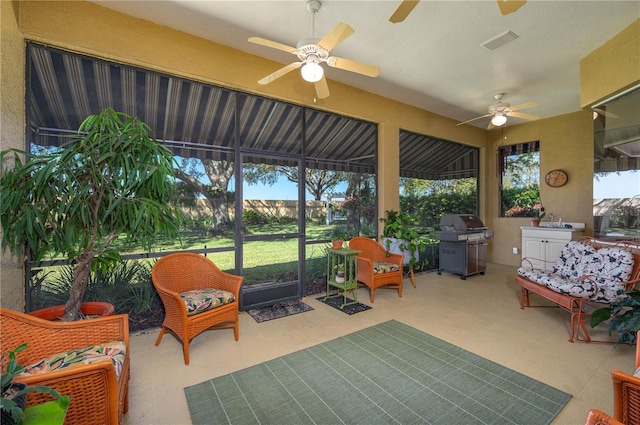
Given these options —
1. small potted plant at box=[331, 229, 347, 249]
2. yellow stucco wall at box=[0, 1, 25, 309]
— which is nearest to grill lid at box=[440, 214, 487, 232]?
small potted plant at box=[331, 229, 347, 249]

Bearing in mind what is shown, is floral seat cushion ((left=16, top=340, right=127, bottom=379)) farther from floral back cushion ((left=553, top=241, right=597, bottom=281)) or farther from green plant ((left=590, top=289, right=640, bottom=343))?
floral back cushion ((left=553, top=241, right=597, bottom=281))

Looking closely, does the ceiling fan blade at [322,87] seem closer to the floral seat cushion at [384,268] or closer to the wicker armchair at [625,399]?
the floral seat cushion at [384,268]

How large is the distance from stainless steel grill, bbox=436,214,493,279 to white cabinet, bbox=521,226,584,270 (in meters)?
0.68

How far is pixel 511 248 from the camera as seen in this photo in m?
6.39

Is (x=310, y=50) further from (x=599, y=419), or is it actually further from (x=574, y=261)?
(x=574, y=261)

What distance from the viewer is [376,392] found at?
6.73 ft

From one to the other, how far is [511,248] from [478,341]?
4533mm

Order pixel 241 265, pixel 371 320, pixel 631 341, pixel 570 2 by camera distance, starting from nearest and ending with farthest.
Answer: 1. pixel 631 341
2. pixel 570 2
3. pixel 371 320
4. pixel 241 265

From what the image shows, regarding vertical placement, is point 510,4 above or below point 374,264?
above

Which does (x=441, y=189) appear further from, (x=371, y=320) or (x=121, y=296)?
(x=121, y=296)

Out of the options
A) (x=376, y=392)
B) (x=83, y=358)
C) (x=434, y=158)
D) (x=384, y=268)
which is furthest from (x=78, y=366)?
(x=434, y=158)

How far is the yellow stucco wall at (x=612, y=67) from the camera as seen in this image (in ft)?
9.51

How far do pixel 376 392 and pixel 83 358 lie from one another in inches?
73.6

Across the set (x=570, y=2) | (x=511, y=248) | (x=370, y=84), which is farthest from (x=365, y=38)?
(x=511, y=248)
